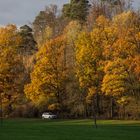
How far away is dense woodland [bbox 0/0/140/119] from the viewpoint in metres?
62.7

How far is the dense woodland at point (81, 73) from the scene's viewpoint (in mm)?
62656

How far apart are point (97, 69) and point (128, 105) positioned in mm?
7665

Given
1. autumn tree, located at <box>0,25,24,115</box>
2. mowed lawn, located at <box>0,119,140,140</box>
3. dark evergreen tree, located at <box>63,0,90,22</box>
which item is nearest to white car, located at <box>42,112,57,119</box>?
autumn tree, located at <box>0,25,24,115</box>

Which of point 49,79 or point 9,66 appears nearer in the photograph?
point 49,79

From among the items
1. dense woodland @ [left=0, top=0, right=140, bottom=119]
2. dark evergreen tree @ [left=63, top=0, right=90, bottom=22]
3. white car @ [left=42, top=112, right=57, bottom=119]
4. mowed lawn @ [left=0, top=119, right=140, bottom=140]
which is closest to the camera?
mowed lawn @ [left=0, top=119, right=140, bottom=140]

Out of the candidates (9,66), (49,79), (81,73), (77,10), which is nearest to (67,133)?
(81,73)

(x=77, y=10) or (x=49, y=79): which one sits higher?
(x=77, y=10)

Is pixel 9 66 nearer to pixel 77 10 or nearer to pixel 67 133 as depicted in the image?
pixel 77 10

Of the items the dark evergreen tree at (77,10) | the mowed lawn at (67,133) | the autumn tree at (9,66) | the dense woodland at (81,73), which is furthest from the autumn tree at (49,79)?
the mowed lawn at (67,133)

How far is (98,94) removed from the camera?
67.9 m

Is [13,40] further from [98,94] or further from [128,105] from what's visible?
[128,105]

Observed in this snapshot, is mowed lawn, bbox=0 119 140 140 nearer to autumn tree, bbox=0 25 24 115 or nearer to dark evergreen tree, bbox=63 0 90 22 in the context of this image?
autumn tree, bbox=0 25 24 115

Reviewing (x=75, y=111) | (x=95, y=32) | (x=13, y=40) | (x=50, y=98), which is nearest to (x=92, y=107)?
(x=75, y=111)

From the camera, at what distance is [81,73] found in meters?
68.1
